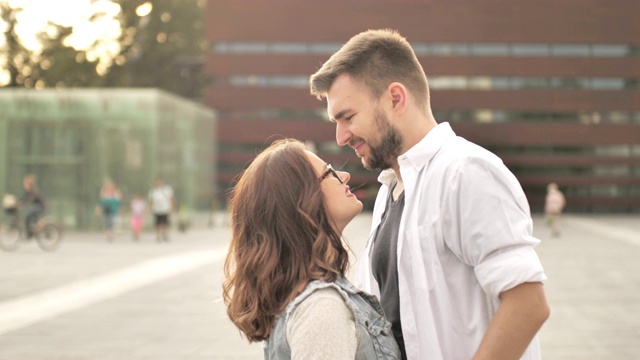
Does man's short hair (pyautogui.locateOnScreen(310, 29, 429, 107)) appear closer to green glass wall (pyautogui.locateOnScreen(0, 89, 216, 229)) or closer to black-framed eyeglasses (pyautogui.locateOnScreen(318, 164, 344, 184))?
black-framed eyeglasses (pyautogui.locateOnScreen(318, 164, 344, 184))

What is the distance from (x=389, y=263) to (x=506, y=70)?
55628mm

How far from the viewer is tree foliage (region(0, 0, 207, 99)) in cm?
4425

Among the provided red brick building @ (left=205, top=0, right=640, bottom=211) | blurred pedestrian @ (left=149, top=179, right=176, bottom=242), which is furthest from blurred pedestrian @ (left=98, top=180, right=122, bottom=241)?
red brick building @ (left=205, top=0, right=640, bottom=211)

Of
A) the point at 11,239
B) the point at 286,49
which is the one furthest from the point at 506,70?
the point at 11,239

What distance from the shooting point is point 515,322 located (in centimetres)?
219

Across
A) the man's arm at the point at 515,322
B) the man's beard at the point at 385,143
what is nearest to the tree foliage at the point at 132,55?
the man's beard at the point at 385,143

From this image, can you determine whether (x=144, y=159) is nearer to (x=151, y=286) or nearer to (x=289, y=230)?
(x=151, y=286)

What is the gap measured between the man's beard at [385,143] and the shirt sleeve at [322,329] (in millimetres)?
558

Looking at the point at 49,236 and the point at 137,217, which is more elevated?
the point at 49,236

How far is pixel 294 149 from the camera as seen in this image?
2.46 m

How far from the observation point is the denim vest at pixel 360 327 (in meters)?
2.22

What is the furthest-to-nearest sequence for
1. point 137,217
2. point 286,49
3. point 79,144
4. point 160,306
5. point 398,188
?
point 286,49
point 79,144
point 137,217
point 160,306
point 398,188

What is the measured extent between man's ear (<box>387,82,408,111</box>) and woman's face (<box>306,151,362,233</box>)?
10.8 inches

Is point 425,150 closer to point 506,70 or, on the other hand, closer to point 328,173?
point 328,173
